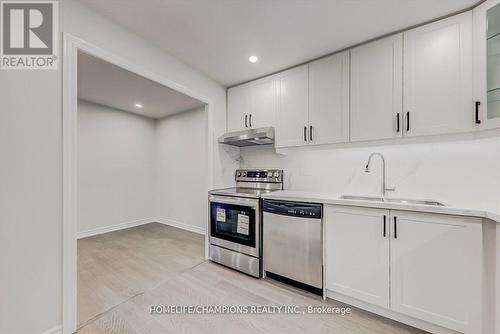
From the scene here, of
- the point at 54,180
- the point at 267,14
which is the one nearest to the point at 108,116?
the point at 54,180

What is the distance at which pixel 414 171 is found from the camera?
203 centimetres

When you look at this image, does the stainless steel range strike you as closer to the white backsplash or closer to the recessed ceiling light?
the white backsplash

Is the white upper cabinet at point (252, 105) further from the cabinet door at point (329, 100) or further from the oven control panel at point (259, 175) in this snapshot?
the oven control panel at point (259, 175)

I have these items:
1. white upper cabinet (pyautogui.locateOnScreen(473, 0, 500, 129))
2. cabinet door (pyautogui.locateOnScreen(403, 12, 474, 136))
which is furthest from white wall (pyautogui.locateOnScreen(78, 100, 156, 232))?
white upper cabinet (pyautogui.locateOnScreen(473, 0, 500, 129))

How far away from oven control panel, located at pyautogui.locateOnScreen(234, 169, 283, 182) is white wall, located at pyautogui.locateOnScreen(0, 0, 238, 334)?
208cm

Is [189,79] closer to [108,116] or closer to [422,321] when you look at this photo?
[108,116]

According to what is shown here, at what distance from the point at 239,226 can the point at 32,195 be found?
178 centimetres

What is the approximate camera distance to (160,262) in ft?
8.79

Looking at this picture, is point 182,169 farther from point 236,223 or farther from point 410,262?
point 410,262

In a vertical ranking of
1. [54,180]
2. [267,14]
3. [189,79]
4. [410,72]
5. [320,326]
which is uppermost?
[267,14]

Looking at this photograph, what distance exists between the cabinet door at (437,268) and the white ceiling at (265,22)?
1.61 metres

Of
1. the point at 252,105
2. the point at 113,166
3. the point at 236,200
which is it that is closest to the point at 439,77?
the point at 252,105

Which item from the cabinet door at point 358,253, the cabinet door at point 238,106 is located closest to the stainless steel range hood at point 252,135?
the cabinet door at point 238,106

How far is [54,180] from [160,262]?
1.71 metres
